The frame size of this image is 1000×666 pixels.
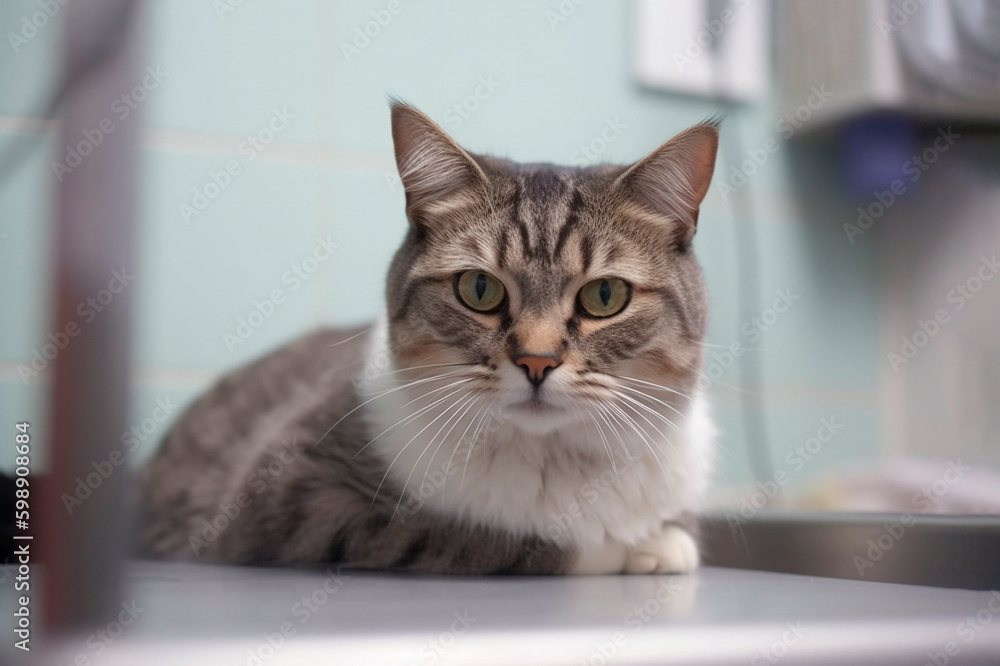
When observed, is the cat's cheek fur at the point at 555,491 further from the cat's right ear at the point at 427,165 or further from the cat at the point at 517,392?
the cat's right ear at the point at 427,165

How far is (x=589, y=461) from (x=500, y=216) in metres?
0.37

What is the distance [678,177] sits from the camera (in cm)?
119

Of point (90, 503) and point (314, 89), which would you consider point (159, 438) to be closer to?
point (314, 89)

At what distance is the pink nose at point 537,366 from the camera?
1.04m

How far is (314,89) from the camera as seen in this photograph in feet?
6.13

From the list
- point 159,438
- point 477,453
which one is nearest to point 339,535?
point 477,453

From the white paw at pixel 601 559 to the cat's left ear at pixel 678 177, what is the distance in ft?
1.51

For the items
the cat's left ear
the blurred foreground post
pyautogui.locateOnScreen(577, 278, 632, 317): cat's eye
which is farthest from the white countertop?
the cat's left ear

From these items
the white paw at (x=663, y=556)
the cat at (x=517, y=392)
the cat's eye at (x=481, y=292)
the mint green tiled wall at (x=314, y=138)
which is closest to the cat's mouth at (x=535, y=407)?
the cat at (x=517, y=392)

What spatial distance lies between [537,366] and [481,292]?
164mm

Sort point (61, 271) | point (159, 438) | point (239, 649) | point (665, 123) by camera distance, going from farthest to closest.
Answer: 1. point (665, 123)
2. point (159, 438)
3. point (239, 649)
4. point (61, 271)

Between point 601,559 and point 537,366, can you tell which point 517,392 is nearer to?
point 537,366

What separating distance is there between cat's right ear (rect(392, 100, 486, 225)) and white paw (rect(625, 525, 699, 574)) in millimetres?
570

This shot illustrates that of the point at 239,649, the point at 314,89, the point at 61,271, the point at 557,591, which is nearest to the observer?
the point at 61,271
